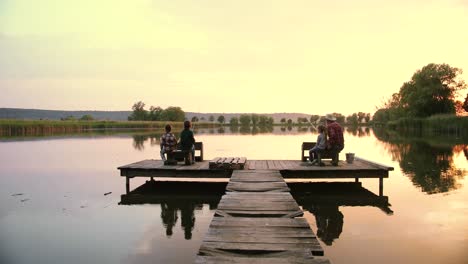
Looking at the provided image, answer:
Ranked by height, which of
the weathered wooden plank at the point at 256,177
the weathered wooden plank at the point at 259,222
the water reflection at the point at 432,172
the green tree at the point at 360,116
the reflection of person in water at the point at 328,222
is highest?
the green tree at the point at 360,116

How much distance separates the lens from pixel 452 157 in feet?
75.6

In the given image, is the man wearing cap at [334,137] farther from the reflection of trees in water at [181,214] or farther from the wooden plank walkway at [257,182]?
the reflection of trees in water at [181,214]

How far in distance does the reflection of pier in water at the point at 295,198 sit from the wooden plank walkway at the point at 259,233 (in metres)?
1.29

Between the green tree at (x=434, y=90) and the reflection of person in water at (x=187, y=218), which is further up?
the green tree at (x=434, y=90)

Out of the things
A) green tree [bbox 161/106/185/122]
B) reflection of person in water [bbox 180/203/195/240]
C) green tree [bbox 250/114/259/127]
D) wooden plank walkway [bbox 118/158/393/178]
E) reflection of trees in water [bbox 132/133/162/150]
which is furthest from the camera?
green tree [bbox 250/114/259/127]

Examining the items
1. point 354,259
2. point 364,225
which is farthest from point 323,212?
point 354,259

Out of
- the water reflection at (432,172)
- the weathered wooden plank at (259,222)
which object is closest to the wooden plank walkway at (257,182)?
the weathered wooden plank at (259,222)

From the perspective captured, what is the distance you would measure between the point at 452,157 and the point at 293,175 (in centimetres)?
1534

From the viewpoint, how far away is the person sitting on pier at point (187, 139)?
1309cm

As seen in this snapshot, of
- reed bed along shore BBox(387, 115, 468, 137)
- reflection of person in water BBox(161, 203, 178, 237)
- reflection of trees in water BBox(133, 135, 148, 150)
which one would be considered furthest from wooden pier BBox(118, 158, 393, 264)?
reed bed along shore BBox(387, 115, 468, 137)

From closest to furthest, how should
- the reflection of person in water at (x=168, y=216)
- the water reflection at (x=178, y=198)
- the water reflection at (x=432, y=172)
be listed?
1. the reflection of person in water at (x=168, y=216)
2. the water reflection at (x=178, y=198)
3. the water reflection at (x=432, y=172)

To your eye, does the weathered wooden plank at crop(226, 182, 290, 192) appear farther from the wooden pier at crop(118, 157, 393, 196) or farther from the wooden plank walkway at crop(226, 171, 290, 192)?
the wooden pier at crop(118, 157, 393, 196)

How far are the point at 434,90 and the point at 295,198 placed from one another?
60.2 meters

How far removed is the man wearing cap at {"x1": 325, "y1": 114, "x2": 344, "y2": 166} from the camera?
41.5 ft
